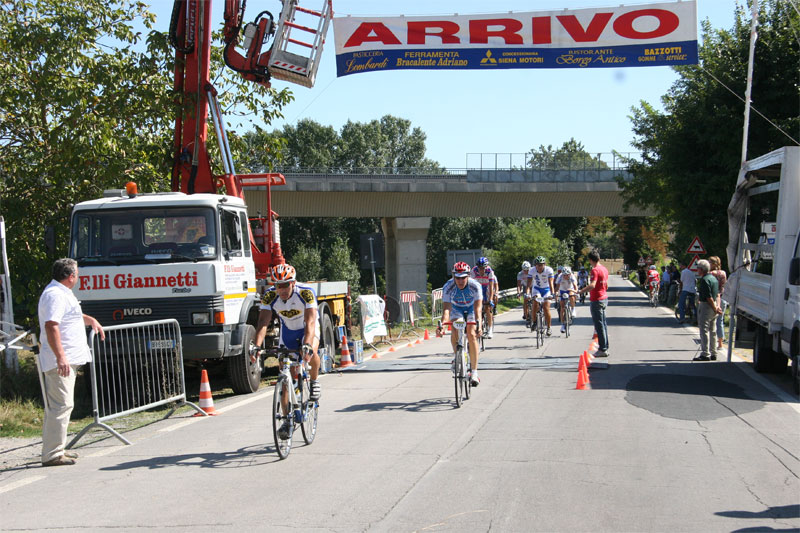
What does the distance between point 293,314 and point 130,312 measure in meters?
4.11

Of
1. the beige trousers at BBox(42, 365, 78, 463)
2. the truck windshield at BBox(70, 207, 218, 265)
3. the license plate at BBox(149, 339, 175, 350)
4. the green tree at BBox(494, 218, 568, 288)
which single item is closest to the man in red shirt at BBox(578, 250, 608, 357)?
the truck windshield at BBox(70, 207, 218, 265)

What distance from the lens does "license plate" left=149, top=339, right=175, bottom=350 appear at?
10680 mm

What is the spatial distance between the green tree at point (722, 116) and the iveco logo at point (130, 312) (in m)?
18.8

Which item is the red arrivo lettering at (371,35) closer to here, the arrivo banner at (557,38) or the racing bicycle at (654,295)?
the arrivo banner at (557,38)

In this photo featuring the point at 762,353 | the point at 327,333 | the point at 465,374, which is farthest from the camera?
the point at 327,333

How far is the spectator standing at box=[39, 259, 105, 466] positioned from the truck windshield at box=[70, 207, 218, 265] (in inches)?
147

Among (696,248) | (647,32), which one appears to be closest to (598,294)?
(647,32)

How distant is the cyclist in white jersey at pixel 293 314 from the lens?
8070 mm

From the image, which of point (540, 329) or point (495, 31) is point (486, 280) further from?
point (495, 31)

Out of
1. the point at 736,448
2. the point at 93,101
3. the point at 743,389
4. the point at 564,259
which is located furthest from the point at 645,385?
the point at 564,259

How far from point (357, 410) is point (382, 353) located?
309 inches

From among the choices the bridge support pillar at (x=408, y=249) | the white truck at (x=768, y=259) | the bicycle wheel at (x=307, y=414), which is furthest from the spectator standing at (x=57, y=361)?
the bridge support pillar at (x=408, y=249)

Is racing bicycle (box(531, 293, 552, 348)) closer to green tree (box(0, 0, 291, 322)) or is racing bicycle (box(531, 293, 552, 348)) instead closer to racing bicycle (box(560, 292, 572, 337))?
racing bicycle (box(560, 292, 572, 337))

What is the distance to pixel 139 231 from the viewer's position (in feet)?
38.1
